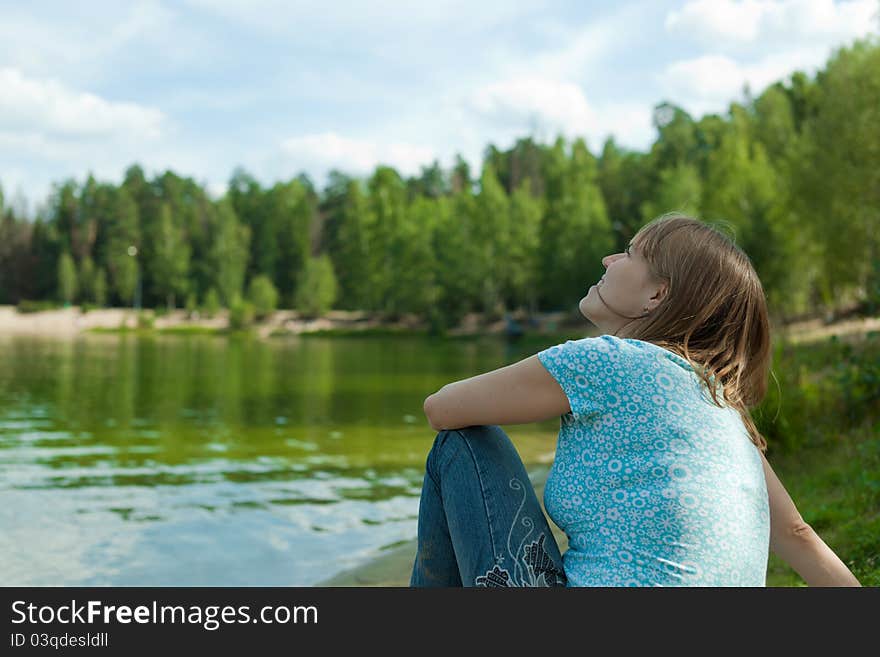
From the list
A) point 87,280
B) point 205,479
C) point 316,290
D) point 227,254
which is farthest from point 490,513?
point 87,280

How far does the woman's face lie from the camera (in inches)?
64.2

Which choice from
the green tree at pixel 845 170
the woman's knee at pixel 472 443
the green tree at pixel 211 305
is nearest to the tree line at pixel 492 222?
the green tree at pixel 845 170

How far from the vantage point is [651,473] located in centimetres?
144

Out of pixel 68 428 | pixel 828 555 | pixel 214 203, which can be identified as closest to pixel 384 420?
pixel 68 428

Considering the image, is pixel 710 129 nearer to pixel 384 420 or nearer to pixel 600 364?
pixel 384 420

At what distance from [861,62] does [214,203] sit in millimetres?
55414

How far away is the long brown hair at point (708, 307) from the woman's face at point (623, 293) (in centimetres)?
2

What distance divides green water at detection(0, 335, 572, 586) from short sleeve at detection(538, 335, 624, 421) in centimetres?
370

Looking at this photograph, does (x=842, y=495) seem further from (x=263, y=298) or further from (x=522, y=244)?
(x=263, y=298)

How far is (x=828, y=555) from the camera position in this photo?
→ 68.6 inches

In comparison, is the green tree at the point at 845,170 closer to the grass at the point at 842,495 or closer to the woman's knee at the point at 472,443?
the grass at the point at 842,495

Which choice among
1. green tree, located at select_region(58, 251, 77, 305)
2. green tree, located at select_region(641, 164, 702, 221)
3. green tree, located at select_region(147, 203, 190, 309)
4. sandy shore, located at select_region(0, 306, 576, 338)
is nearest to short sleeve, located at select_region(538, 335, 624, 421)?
green tree, located at select_region(641, 164, 702, 221)

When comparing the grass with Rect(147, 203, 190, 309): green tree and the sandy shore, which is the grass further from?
Rect(147, 203, 190, 309): green tree

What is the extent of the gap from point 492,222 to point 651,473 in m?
47.9
